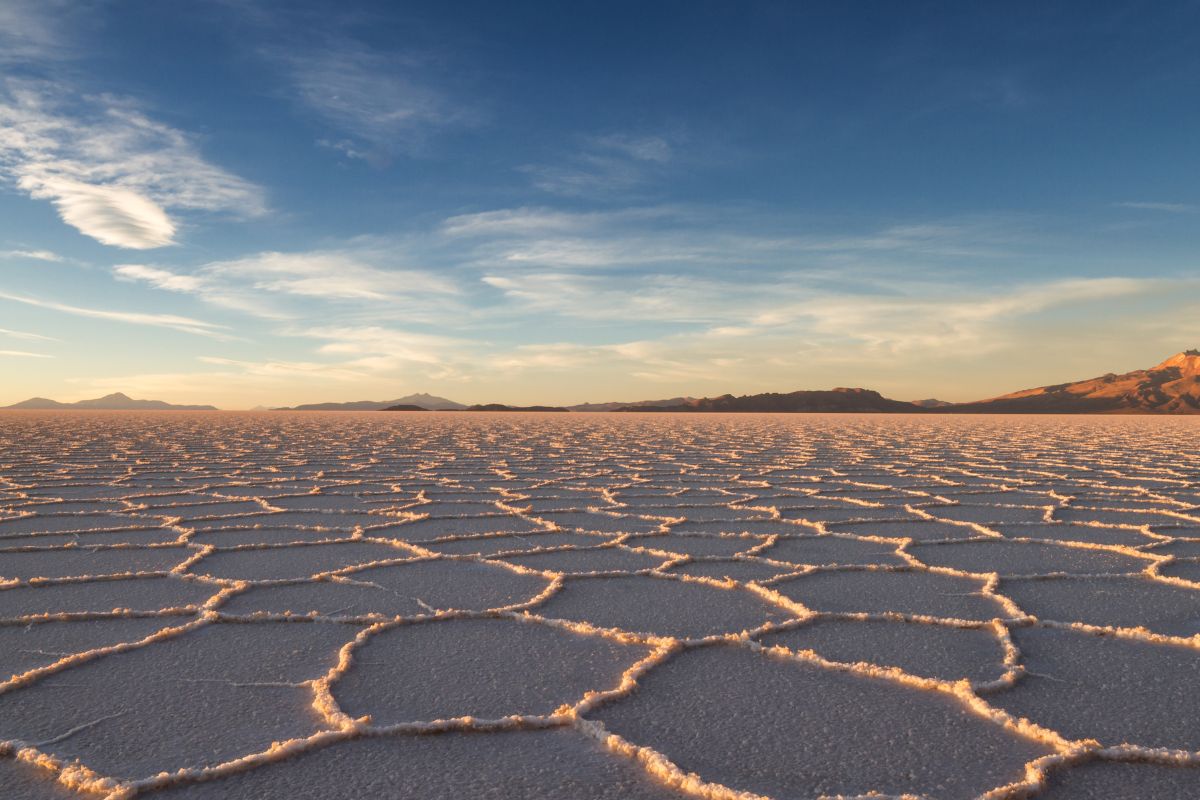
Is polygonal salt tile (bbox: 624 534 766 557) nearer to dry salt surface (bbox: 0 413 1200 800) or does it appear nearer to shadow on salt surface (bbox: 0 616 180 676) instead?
dry salt surface (bbox: 0 413 1200 800)

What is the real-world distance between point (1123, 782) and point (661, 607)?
97cm

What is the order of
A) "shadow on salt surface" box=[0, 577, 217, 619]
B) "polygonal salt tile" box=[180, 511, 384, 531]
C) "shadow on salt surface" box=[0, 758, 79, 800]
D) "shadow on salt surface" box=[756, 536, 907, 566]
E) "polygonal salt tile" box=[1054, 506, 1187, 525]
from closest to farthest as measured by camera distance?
"shadow on salt surface" box=[0, 758, 79, 800] < "shadow on salt surface" box=[0, 577, 217, 619] < "shadow on salt surface" box=[756, 536, 907, 566] < "polygonal salt tile" box=[180, 511, 384, 531] < "polygonal salt tile" box=[1054, 506, 1187, 525]

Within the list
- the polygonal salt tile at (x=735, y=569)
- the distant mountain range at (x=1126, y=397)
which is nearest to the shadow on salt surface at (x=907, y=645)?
the polygonal salt tile at (x=735, y=569)

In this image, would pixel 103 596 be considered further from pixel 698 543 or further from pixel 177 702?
pixel 698 543

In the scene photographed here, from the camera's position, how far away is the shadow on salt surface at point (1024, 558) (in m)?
2.27

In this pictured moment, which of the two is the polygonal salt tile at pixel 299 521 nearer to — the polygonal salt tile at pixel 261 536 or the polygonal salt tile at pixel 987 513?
the polygonal salt tile at pixel 261 536

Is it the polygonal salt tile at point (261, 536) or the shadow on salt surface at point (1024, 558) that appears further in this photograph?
the polygonal salt tile at point (261, 536)

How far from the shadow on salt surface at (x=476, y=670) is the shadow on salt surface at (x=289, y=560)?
65 centimetres

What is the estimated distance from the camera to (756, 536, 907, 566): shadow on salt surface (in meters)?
2.38

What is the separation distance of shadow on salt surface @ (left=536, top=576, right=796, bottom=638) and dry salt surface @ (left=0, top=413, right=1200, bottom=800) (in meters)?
0.01

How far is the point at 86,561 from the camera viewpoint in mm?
2316

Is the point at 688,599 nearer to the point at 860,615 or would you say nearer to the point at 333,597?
the point at 860,615

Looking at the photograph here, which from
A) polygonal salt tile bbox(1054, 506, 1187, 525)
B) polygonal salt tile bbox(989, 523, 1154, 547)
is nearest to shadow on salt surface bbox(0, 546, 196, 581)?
polygonal salt tile bbox(989, 523, 1154, 547)

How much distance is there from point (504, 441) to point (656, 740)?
7.72m
